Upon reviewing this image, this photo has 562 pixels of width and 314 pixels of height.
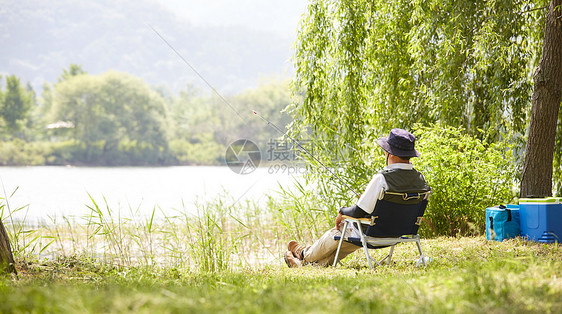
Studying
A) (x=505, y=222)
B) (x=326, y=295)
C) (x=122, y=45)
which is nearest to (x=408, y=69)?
(x=505, y=222)

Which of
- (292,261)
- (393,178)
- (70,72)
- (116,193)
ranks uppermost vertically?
(70,72)

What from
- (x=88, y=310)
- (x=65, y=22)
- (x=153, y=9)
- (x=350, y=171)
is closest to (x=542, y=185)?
(x=350, y=171)

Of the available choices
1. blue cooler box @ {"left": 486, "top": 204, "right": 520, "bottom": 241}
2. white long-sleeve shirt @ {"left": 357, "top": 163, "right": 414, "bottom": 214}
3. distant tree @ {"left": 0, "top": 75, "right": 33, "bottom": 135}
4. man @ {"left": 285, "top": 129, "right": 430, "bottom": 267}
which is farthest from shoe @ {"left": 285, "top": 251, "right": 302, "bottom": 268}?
distant tree @ {"left": 0, "top": 75, "right": 33, "bottom": 135}

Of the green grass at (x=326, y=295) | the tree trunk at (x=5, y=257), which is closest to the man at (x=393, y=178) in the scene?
Result: the green grass at (x=326, y=295)

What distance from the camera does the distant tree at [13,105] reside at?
150 feet

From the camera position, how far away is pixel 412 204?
4500 millimetres

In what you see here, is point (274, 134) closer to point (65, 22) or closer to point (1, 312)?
point (1, 312)

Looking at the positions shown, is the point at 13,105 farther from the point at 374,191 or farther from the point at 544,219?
the point at 544,219

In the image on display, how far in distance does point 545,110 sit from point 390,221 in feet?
9.43

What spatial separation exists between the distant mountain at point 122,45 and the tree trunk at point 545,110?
76.3 metres

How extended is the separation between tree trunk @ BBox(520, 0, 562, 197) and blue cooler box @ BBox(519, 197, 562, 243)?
0.95 metres

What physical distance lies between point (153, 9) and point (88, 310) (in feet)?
422

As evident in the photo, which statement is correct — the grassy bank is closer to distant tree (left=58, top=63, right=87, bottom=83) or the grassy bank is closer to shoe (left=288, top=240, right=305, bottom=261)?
shoe (left=288, top=240, right=305, bottom=261)

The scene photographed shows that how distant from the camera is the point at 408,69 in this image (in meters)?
7.99
